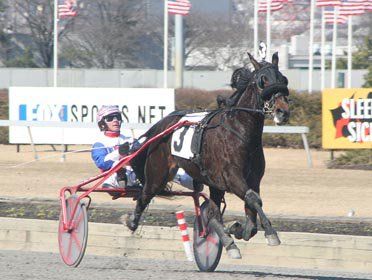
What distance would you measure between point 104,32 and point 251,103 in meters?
37.0

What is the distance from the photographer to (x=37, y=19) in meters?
43.4

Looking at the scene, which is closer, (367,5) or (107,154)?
(107,154)

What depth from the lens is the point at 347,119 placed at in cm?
1886

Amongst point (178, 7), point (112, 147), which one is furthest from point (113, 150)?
point (178, 7)

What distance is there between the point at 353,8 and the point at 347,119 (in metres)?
10.2

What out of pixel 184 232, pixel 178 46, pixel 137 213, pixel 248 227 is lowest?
pixel 184 232

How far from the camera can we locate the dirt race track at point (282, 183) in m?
13.4

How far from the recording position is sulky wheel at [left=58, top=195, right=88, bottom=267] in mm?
8617

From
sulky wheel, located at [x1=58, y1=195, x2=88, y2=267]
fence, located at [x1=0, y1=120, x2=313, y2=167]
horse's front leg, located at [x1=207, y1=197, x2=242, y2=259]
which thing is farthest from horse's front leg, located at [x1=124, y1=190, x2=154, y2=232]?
fence, located at [x1=0, y1=120, x2=313, y2=167]

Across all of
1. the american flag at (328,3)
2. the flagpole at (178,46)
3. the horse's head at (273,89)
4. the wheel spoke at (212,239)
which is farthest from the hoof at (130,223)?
the flagpole at (178,46)

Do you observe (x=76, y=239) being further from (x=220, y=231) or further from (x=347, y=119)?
(x=347, y=119)

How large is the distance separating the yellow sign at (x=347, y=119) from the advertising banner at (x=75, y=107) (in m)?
3.19

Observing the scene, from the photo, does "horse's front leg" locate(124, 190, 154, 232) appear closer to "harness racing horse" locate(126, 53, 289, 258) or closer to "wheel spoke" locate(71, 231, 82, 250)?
"wheel spoke" locate(71, 231, 82, 250)

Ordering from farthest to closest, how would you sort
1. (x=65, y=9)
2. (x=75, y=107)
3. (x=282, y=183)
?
(x=65, y=9) < (x=75, y=107) < (x=282, y=183)
